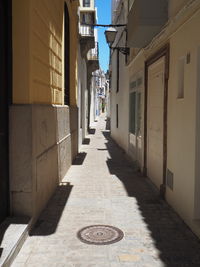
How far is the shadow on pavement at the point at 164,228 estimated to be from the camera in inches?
169

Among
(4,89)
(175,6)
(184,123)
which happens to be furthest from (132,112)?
(4,89)

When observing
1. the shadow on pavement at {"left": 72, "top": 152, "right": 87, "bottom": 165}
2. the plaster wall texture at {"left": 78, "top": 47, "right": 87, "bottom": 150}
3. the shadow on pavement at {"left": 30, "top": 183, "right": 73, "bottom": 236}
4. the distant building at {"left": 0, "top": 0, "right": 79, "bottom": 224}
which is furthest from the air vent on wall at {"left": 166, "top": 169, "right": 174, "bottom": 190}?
the plaster wall texture at {"left": 78, "top": 47, "right": 87, "bottom": 150}

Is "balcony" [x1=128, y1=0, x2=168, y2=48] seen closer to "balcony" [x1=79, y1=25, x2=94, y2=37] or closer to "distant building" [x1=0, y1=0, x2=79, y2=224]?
"distant building" [x1=0, y1=0, x2=79, y2=224]

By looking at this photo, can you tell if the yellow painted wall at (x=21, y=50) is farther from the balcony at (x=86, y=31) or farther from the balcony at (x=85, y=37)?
the balcony at (x=86, y=31)

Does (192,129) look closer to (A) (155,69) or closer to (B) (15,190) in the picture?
(B) (15,190)

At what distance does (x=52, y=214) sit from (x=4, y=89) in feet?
7.28

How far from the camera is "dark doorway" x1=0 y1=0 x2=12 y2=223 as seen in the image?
4.78m

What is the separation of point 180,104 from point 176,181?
4.18 feet

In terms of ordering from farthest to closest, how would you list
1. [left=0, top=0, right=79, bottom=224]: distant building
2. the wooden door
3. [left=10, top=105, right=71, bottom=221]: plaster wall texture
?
the wooden door
[left=10, top=105, right=71, bottom=221]: plaster wall texture
[left=0, top=0, right=79, bottom=224]: distant building

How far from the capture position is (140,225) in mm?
5492

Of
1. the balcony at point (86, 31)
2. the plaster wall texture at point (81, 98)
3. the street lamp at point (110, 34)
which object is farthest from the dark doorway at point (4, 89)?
the balcony at point (86, 31)

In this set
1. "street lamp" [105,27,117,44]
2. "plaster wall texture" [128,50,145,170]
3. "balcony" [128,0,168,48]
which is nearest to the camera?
"balcony" [128,0,168,48]

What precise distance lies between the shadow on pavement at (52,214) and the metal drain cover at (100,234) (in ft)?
1.52

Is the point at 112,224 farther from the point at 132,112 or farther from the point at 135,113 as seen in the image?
the point at 132,112
